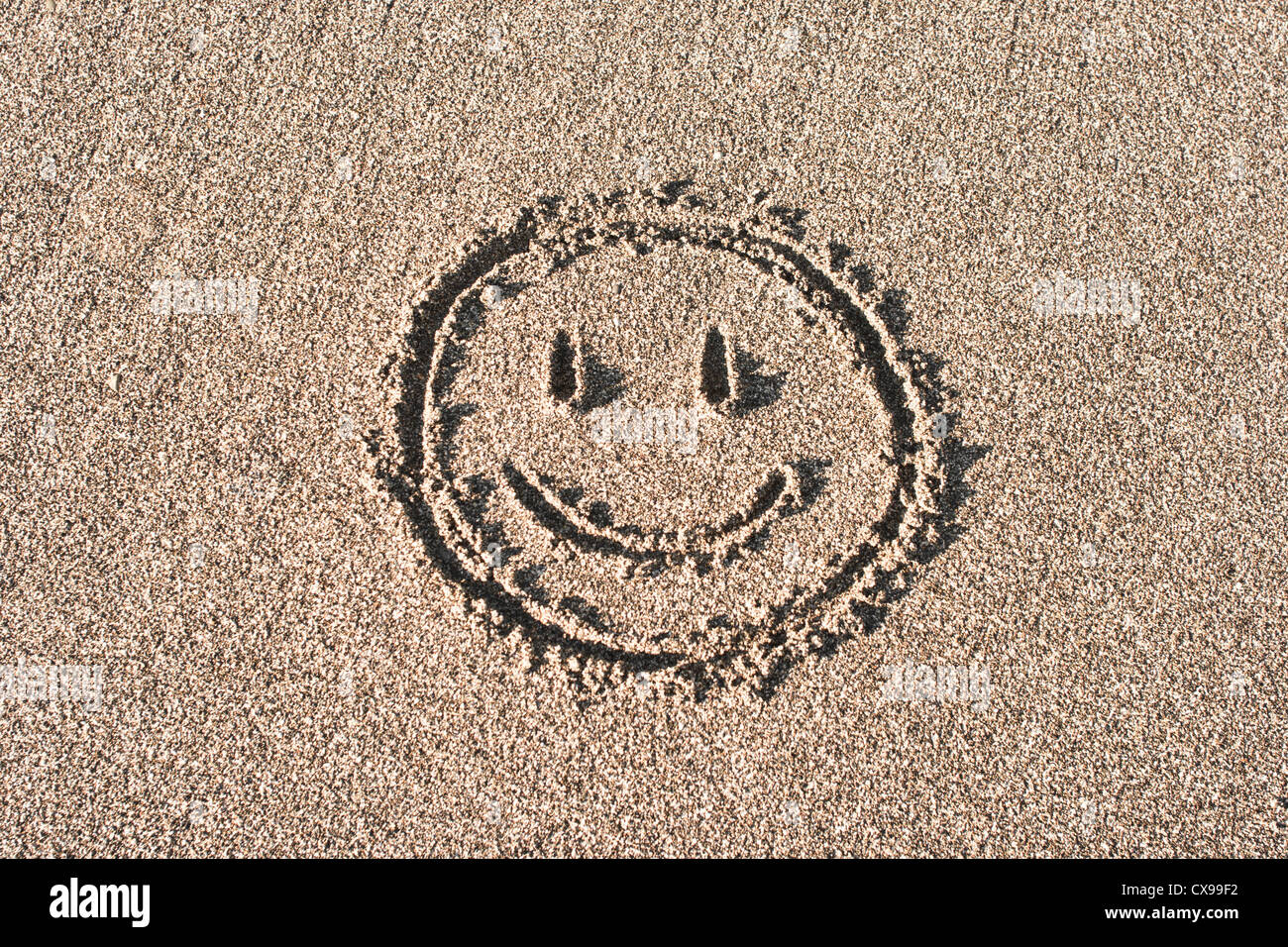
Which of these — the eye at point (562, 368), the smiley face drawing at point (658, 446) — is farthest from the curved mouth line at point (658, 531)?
the eye at point (562, 368)

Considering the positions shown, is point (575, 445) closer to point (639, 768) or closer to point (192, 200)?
point (639, 768)

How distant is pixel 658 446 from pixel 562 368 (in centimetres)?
25

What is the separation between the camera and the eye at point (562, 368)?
5.93 ft

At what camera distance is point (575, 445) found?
5.83 ft

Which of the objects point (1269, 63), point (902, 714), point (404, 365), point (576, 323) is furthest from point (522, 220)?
point (1269, 63)

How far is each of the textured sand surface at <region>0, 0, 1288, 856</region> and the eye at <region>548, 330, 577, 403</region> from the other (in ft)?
0.08

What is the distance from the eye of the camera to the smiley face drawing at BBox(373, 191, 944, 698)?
171cm

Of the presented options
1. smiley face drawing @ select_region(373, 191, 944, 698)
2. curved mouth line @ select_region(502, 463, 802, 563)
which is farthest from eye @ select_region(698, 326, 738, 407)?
curved mouth line @ select_region(502, 463, 802, 563)

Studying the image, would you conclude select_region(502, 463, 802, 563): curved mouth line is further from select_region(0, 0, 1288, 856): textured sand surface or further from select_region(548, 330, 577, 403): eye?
select_region(548, 330, 577, 403): eye

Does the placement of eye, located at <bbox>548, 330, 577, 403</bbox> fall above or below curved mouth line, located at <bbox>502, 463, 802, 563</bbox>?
above

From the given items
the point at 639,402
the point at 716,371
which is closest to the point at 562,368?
the point at 639,402

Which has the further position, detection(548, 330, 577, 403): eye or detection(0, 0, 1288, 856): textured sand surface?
detection(548, 330, 577, 403): eye

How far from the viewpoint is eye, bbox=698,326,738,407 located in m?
1.81

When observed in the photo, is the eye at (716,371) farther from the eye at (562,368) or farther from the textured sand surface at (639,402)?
the eye at (562,368)
